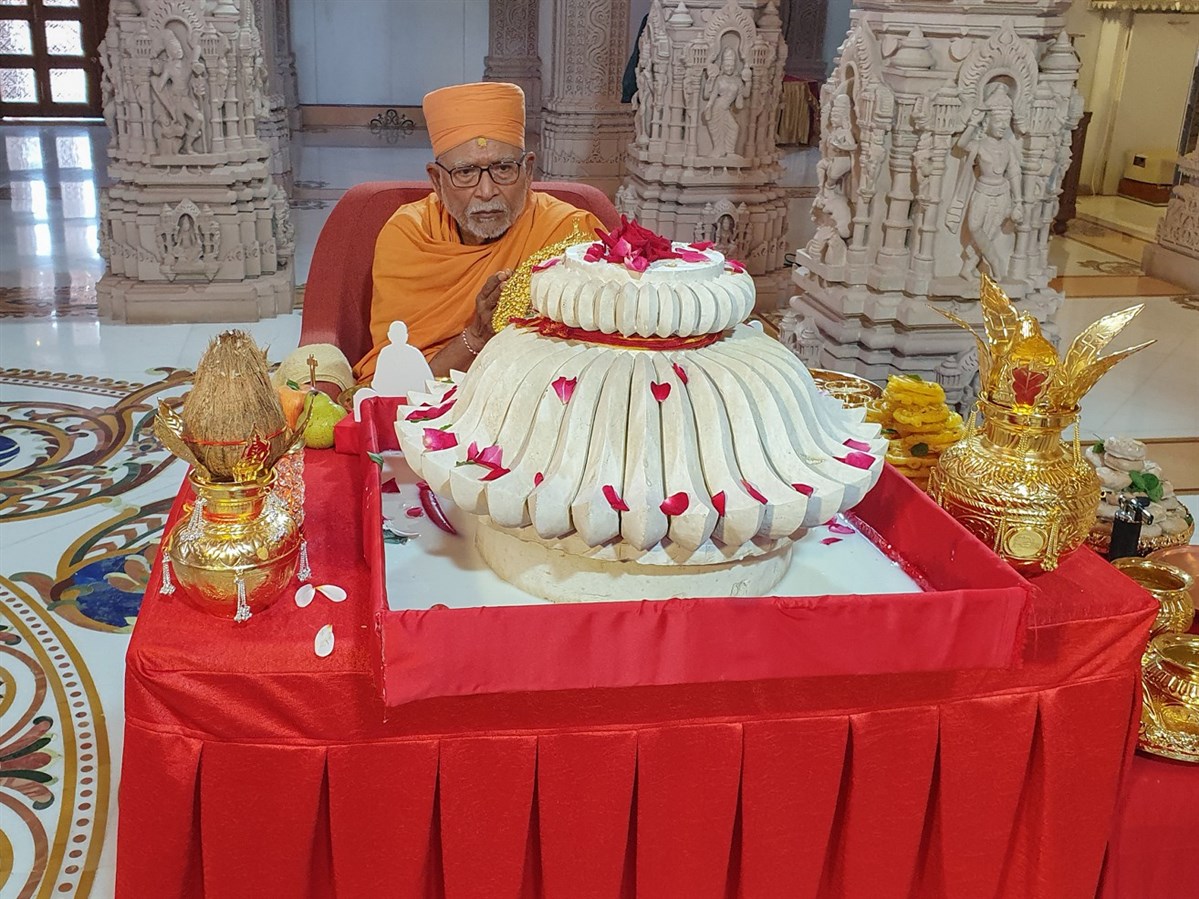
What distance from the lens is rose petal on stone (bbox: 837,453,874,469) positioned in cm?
156

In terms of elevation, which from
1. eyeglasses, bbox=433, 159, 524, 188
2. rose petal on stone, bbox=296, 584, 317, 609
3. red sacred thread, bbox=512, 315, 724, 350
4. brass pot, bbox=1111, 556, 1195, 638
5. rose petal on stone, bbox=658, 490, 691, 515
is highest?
eyeglasses, bbox=433, 159, 524, 188

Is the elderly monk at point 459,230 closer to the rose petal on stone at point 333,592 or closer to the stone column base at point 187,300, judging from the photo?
the rose petal on stone at point 333,592

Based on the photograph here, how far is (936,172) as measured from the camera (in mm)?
4359

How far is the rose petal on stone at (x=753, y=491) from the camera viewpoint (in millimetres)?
1443

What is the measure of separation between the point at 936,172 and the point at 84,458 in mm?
3326

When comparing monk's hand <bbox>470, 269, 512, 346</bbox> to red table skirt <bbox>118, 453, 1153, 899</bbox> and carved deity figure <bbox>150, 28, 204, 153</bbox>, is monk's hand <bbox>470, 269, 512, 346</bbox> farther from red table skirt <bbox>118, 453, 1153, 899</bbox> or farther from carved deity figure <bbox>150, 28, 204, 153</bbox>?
carved deity figure <bbox>150, 28, 204, 153</bbox>

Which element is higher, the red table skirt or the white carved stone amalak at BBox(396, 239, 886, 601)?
the white carved stone amalak at BBox(396, 239, 886, 601)

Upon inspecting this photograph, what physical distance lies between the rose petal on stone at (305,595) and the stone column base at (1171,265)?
764 centimetres

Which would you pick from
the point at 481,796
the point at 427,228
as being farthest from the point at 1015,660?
the point at 427,228

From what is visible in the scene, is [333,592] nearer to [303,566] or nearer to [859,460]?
[303,566]

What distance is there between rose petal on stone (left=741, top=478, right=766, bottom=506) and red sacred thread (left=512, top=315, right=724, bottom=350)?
21 centimetres

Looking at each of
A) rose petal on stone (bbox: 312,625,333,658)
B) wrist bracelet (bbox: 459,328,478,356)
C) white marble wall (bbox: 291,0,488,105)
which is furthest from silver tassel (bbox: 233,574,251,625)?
white marble wall (bbox: 291,0,488,105)

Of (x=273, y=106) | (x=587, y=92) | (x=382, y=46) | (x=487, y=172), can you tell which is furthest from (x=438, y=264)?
(x=382, y=46)

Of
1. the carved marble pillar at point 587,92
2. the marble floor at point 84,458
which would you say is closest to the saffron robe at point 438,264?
the marble floor at point 84,458
